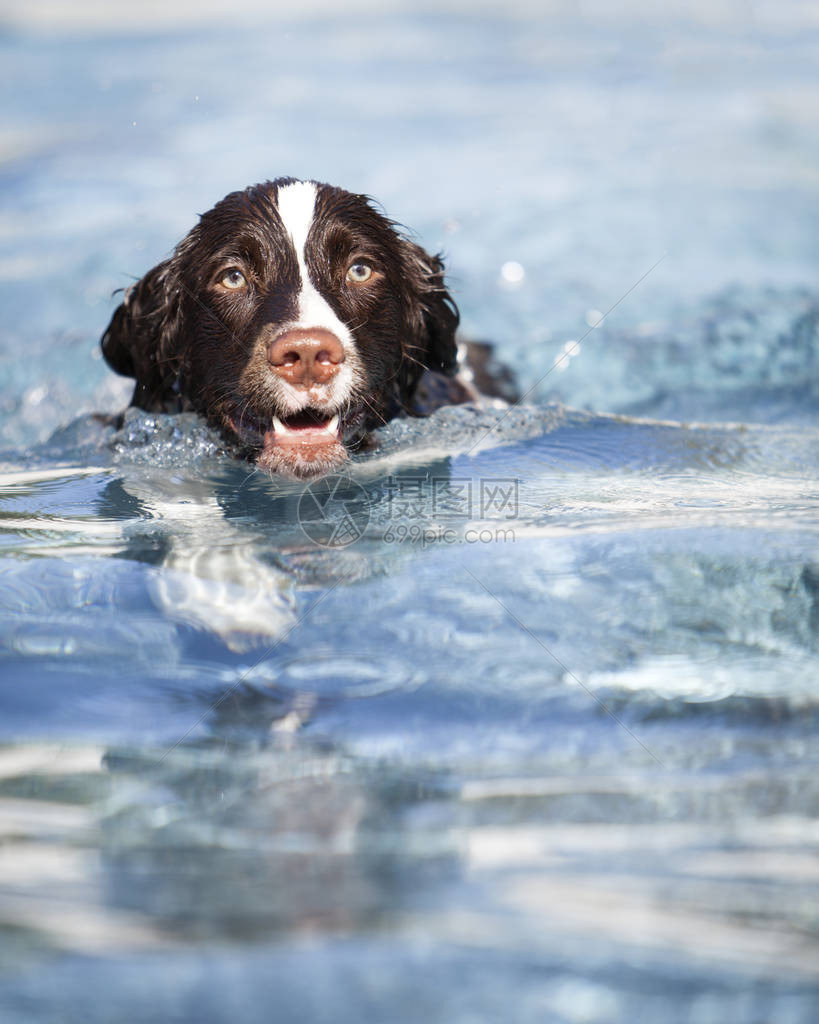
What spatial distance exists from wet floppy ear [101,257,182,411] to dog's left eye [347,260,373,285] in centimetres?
64

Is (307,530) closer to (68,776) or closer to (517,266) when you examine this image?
(68,776)

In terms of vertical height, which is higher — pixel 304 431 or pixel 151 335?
pixel 151 335

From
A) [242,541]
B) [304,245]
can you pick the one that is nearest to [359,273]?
[304,245]

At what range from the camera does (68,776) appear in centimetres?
172

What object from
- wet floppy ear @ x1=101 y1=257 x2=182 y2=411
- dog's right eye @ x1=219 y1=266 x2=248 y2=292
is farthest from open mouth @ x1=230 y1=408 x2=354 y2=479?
wet floppy ear @ x1=101 y1=257 x2=182 y2=411

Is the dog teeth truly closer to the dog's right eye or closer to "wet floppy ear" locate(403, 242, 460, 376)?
the dog's right eye

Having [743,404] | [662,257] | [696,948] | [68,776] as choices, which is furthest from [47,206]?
[696,948]

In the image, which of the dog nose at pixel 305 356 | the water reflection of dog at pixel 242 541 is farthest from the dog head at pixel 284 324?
the water reflection of dog at pixel 242 541

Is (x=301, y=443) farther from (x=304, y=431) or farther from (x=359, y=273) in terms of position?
(x=359, y=273)

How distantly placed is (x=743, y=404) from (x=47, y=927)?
5.32 metres

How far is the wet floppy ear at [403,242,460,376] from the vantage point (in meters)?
3.97

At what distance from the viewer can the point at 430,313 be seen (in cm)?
407

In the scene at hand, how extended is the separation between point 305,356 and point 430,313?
122 centimetres

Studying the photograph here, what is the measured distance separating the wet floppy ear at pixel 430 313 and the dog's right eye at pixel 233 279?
73cm
